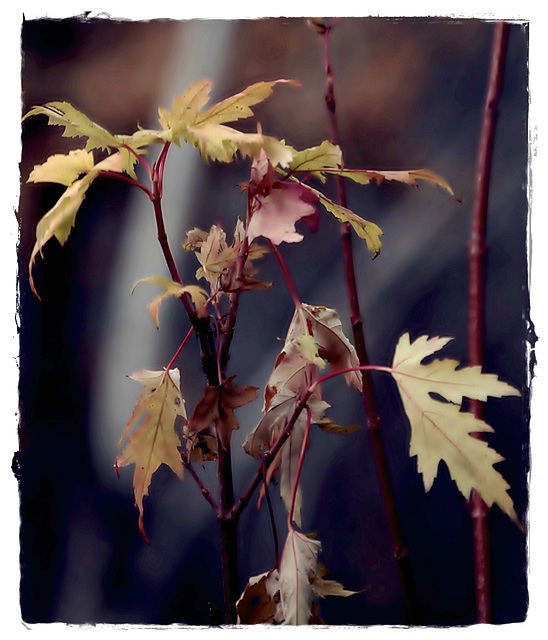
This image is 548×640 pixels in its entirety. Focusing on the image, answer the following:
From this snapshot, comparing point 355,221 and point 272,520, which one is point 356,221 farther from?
point 272,520

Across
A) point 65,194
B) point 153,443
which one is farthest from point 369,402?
point 65,194

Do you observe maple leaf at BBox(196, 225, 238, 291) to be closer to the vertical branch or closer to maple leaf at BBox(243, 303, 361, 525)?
maple leaf at BBox(243, 303, 361, 525)

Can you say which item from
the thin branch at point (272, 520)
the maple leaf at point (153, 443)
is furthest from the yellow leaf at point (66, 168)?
the thin branch at point (272, 520)

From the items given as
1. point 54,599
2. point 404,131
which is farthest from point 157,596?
point 404,131

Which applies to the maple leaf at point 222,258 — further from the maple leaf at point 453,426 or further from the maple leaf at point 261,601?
the maple leaf at point 261,601

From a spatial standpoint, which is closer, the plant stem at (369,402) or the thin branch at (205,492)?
the thin branch at (205,492)

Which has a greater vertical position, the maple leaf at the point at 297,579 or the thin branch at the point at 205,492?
the thin branch at the point at 205,492

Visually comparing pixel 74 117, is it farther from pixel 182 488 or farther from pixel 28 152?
pixel 182 488
